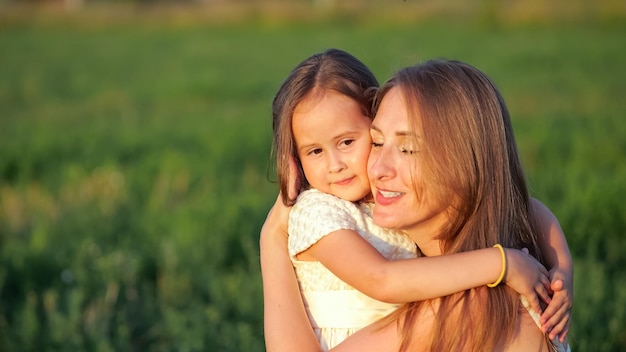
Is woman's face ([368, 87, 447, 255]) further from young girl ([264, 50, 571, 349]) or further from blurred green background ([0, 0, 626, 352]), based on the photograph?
blurred green background ([0, 0, 626, 352])

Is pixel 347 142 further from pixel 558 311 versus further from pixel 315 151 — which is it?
pixel 558 311

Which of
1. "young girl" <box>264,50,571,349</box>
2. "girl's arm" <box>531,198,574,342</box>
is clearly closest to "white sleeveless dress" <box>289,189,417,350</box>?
"young girl" <box>264,50,571,349</box>

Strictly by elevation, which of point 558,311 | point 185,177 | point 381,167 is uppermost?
point 381,167

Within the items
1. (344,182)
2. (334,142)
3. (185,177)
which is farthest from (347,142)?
(185,177)

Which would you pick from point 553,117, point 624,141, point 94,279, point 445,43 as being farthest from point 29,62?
point 94,279

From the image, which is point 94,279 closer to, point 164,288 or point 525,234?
point 164,288

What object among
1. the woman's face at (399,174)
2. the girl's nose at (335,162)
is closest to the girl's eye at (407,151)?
the woman's face at (399,174)

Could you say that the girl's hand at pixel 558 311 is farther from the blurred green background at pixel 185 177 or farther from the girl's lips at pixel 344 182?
the blurred green background at pixel 185 177

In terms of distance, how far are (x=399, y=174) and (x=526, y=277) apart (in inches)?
17.2

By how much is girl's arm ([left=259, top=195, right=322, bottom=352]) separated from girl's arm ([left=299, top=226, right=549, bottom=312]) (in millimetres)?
255

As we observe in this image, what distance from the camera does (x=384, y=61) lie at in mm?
20594

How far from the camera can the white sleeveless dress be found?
2.72 meters

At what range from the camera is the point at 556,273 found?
2652mm

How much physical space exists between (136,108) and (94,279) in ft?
35.4
